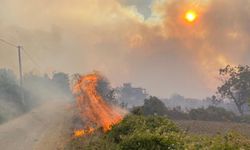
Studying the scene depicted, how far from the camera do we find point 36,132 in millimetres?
47219

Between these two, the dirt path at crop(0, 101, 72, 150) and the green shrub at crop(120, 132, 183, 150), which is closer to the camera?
the green shrub at crop(120, 132, 183, 150)

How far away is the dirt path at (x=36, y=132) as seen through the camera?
38.8 m

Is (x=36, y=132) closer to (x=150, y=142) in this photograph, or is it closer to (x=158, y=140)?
(x=150, y=142)

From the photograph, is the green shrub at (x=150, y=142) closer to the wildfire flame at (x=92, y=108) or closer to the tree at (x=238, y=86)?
the wildfire flame at (x=92, y=108)

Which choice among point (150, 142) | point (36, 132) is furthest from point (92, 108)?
point (150, 142)

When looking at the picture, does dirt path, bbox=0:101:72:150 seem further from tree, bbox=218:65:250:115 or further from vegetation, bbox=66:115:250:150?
tree, bbox=218:65:250:115

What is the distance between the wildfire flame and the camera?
46.6 metres

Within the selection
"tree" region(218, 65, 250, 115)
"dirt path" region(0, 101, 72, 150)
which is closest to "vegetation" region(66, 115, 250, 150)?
"dirt path" region(0, 101, 72, 150)

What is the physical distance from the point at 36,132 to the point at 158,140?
28314mm

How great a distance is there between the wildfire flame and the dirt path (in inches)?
92.8

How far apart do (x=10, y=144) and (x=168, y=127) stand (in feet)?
54.6

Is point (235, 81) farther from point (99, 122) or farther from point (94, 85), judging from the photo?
point (99, 122)

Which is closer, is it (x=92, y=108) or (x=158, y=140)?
(x=158, y=140)

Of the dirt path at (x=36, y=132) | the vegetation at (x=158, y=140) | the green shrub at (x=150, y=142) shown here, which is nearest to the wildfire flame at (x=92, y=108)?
the dirt path at (x=36, y=132)
